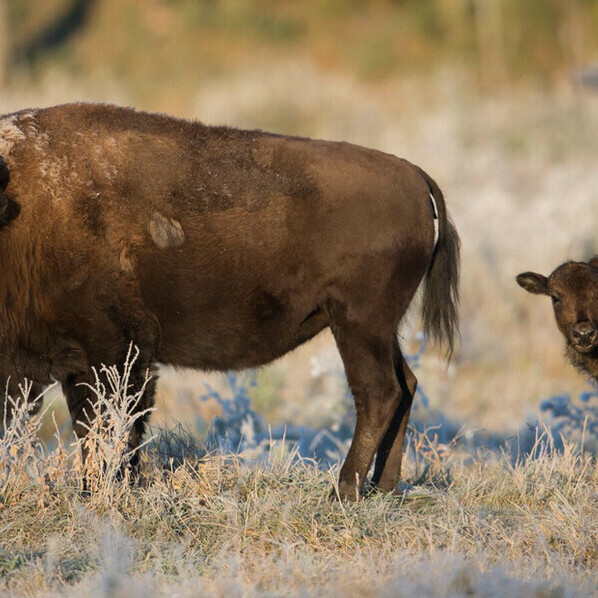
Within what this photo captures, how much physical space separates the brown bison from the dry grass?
0.41 m

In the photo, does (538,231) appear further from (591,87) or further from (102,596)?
(102,596)

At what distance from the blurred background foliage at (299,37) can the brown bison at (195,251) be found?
18.4 m

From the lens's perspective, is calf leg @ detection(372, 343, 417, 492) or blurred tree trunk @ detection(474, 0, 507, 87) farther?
blurred tree trunk @ detection(474, 0, 507, 87)

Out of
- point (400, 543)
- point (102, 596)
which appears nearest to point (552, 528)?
point (400, 543)

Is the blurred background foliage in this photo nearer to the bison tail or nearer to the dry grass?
the bison tail

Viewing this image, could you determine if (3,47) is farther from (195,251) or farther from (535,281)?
(195,251)

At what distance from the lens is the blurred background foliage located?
2672cm

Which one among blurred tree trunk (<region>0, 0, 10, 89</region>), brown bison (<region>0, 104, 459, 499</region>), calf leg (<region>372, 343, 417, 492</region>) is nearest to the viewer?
brown bison (<region>0, 104, 459, 499</region>)

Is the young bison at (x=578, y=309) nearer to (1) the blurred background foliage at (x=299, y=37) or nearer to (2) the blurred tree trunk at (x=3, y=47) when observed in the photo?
(1) the blurred background foliage at (x=299, y=37)

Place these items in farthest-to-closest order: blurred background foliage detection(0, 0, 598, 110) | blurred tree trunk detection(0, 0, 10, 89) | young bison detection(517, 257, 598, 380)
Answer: blurred background foliage detection(0, 0, 598, 110) < blurred tree trunk detection(0, 0, 10, 89) < young bison detection(517, 257, 598, 380)

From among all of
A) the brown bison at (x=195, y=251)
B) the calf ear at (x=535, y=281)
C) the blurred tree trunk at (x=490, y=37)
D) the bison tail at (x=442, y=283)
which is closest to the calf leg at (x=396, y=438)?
the brown bison at (x=195, y=251)

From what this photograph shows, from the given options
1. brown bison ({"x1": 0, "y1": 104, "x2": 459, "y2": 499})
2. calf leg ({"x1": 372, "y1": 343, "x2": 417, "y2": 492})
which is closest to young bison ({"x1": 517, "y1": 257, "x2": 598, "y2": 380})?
calf leg ({"x1": 372, "y1": 343, "x2": 417, "y2": 492})

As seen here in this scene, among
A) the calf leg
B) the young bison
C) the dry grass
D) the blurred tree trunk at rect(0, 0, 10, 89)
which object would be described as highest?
the blurred tree trunk at rect(0, 0, 10, 89)

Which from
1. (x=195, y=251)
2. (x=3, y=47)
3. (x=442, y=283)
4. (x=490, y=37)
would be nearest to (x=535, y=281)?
(x=442, y=283)
